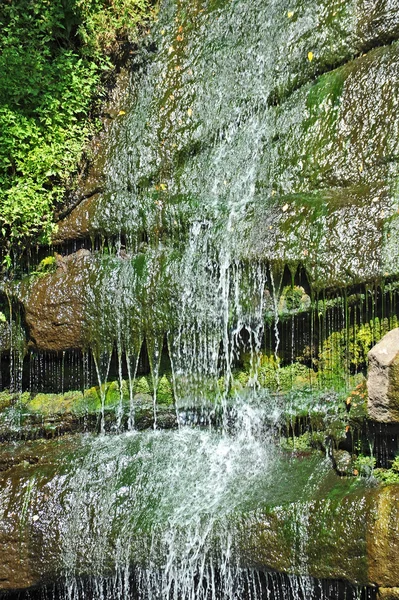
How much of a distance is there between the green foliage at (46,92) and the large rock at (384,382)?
408 centimetres

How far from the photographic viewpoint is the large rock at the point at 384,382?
5145 mm

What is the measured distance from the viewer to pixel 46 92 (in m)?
8.39

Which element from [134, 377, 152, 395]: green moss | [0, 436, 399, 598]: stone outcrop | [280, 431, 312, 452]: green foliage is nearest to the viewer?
[0, 436, 399, 598]: stone outcrop

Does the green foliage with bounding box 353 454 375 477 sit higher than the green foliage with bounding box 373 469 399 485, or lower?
higher

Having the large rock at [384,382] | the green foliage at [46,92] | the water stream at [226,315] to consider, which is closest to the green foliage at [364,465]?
the water stream at [226,315]

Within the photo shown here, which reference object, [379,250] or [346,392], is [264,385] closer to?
[346,392]

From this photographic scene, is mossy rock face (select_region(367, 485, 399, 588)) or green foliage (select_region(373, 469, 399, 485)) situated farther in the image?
green foliage (select_region(373, 469, 399, 485))

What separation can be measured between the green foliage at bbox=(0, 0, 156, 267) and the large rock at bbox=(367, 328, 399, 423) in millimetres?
4076

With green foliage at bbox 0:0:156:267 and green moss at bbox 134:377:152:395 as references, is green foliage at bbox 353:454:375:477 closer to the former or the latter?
green moss at bbox 134:377:152:395

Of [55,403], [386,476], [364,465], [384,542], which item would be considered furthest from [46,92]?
[384,542]

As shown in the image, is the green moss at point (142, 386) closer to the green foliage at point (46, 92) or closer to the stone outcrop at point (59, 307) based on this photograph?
the stone outcrop at point (59, 307)

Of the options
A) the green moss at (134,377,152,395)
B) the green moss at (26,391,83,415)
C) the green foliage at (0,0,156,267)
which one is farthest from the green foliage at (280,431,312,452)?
the green foliage at (0,0,156,267)

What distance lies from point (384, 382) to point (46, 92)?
551cm

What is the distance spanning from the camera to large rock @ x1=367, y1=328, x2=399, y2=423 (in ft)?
16.9
